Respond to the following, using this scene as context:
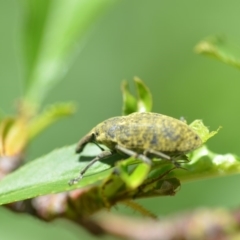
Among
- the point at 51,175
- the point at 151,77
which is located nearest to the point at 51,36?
the point at 51,175

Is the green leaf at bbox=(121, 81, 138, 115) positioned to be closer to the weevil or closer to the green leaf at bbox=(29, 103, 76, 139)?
the weevil

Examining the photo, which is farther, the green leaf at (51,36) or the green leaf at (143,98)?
the green leaf at (51,36)

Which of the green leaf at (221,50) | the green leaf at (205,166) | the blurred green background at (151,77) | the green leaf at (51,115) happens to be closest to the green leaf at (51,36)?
the green leaf at (51,115)

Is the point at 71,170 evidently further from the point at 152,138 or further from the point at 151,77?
the point at 151,77

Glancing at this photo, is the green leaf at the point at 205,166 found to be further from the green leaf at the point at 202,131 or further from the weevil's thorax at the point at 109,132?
the weevil's thorax at the point at 109,132

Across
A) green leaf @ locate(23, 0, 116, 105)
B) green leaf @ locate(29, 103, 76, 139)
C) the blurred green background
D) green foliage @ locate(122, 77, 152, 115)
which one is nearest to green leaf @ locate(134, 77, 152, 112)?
green foliage @ locate(122, 77, 152, 115)
